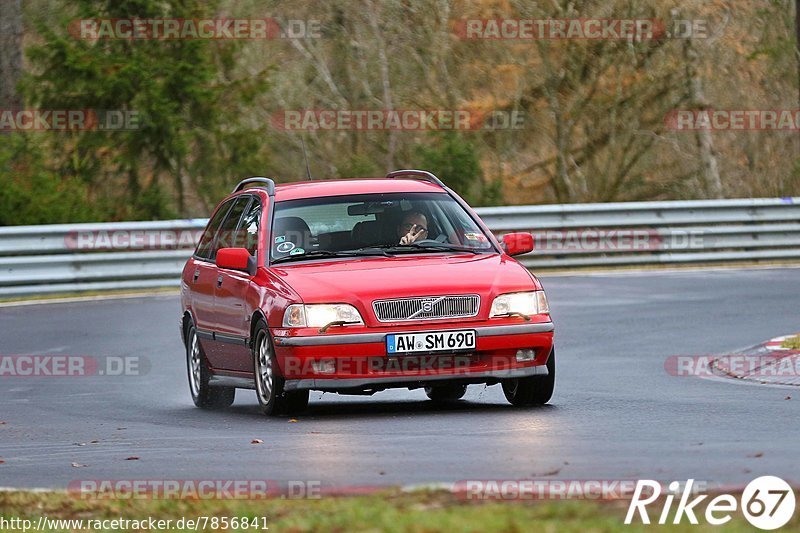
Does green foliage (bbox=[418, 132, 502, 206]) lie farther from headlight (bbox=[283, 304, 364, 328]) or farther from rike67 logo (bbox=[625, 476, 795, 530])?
rike67 logo (bbox=[625, 476, 795, 530])

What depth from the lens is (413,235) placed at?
1205 cm

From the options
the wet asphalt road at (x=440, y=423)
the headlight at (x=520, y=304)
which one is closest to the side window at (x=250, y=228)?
the wet asphalt road at (x=440, y=423)

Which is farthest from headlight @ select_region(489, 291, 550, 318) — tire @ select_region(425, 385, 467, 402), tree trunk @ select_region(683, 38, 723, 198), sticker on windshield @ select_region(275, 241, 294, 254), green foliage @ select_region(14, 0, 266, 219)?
tree trunk @ select_region(683, 38, 723, 198)

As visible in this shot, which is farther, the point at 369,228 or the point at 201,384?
the point at 201,384

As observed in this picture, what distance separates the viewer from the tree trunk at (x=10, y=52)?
28.8 m

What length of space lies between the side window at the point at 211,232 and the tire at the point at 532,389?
312cm

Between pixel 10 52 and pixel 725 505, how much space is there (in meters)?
24.4

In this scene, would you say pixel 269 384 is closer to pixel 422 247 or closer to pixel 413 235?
pixel 422 247

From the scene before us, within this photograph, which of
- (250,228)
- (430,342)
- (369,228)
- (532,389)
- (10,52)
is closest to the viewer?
(430,342)

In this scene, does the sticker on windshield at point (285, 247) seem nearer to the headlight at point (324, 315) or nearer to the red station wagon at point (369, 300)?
the red station wagon at point (369, 300)

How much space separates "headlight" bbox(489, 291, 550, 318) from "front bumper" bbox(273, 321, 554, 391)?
105 mm

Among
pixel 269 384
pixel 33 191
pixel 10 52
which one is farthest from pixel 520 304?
pixel 10 52

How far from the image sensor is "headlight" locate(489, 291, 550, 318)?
11.0 m

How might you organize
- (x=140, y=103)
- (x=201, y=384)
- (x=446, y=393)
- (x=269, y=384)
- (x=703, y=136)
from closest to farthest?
1. (x=269, y=384)
2. (x=446, y=393)
3. (x=201, y=384)
4. (x=140, y=103)
5. (x=703, y=136)
